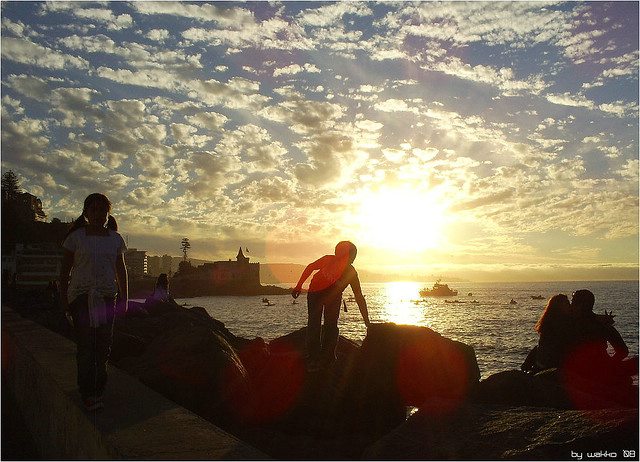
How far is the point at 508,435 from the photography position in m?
4.47

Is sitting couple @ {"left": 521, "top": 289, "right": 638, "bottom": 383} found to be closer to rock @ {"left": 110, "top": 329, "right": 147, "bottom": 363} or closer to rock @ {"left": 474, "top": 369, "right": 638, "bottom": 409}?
rock @ {"left": 474, "top": 369, "right": 638, "bottom": 409}

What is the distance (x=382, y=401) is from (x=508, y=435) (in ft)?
13.7

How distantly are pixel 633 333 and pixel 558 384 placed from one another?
51264mm

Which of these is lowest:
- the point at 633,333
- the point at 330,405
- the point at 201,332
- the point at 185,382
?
the point at 633,333

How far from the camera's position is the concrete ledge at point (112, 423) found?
11.1 ft

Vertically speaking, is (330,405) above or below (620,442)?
below

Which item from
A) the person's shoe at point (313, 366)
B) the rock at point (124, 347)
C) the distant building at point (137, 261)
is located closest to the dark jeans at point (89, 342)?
the person's shoe at point (313, 366)

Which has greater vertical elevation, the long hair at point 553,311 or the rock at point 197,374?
the long hair at point 553,311

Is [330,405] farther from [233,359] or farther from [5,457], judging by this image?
[5,457]

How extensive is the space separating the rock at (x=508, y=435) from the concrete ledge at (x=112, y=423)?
6.11 feet

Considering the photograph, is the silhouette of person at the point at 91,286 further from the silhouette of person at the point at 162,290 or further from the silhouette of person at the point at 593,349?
the silhouette of person at the point at 162,290

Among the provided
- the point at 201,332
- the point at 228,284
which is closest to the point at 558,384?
the point at 201,332

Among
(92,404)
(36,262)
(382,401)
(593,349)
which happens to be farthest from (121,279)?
(36,262)

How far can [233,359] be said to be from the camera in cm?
793
